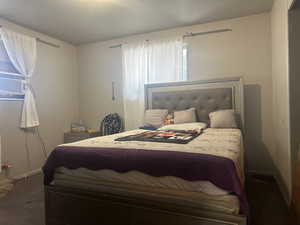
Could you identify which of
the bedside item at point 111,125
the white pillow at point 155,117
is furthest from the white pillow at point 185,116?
the bedside item at point 111,125

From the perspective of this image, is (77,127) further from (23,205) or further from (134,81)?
(23,205)

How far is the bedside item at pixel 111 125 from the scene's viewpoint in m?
4.05

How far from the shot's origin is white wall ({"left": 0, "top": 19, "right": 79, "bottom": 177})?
3.08 m

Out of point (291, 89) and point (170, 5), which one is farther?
point (170, 5)

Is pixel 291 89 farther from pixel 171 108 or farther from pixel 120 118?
pixel 120 118

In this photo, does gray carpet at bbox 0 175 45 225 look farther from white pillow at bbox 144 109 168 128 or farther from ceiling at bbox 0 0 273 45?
ceiling at bbox 0 0 273 45

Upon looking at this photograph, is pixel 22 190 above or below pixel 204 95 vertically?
below

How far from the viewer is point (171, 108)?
3.53 meters

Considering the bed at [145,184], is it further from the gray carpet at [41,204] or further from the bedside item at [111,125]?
the bedside item at [111,125]

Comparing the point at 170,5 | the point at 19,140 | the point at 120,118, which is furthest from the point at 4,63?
the point at 170,5

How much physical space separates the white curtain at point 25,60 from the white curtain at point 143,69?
1567 millimetres

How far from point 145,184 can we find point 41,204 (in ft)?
4.94

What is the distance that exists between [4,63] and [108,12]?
1728 millimetres

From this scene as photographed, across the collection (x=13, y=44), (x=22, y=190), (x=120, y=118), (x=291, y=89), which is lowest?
(x=22, y=190)
